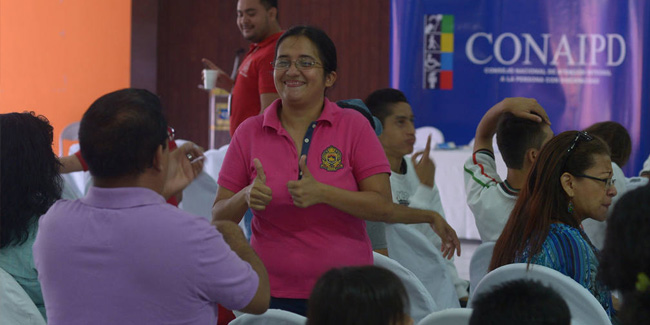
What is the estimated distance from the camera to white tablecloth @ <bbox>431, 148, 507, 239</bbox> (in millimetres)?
6543

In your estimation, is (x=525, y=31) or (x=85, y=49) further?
(x=85, y=49)

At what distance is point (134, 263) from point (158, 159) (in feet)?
0.66

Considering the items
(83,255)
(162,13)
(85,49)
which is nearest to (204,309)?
(83,255)

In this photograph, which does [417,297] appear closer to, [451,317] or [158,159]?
[451,317]

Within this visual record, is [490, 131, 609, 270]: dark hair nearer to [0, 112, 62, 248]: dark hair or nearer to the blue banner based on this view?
[0, 112, 62, 248]: dark hair

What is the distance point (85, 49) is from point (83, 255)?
7380 mm

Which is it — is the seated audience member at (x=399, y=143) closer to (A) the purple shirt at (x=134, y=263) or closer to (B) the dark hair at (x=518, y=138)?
(B) the dark hair at (x=518, y=138)

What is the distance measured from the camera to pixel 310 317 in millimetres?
1185

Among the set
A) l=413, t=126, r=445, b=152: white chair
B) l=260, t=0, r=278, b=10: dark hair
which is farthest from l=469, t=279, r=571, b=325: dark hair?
l=413, t=126, r=445, b=152: white chair

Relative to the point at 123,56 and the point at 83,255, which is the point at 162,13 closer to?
the point at 123,56

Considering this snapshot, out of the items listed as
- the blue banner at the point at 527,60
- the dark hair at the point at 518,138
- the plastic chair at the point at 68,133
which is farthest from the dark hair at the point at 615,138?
the plastic chair at the point at 68,133

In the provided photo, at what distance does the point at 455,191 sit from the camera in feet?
21.5

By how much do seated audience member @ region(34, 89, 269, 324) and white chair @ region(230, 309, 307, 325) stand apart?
99mm

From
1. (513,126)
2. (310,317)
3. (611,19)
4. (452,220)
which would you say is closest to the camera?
(310,317)
